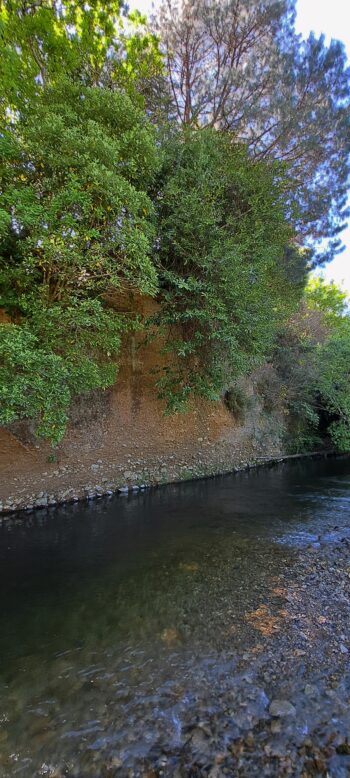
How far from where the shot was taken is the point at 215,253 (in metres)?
9.22

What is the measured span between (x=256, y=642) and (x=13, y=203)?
728cm

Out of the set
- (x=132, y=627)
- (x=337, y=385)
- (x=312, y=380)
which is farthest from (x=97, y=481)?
(x=337, y=385)

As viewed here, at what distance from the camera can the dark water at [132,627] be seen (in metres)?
2.89

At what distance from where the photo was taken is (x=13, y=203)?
6227 millimetres

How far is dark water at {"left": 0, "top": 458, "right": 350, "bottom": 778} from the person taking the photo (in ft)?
9.48

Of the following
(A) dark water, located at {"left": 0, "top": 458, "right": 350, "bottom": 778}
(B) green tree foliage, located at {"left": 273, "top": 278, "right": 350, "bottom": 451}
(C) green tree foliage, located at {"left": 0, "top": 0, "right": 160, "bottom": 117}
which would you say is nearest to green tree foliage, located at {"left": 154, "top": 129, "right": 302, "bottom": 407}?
(C) green tree foliage, located at {"left": 0, "top": 0, "right": 160, "bottom": 117}

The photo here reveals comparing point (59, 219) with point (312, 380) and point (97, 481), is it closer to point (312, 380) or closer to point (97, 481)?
point (97, 481)

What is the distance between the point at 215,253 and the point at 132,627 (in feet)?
26.4

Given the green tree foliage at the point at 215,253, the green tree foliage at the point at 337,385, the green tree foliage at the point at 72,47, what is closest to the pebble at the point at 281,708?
the green tree foliage at the point at 215,253

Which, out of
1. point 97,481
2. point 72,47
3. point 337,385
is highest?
point 72,47

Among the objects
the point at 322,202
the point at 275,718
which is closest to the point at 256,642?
the point at 275,718

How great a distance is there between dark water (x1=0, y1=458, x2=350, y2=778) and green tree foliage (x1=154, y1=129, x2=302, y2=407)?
4.47 metres

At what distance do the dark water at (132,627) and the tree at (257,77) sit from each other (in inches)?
427

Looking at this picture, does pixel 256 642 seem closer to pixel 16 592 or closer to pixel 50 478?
pixel 16 592
